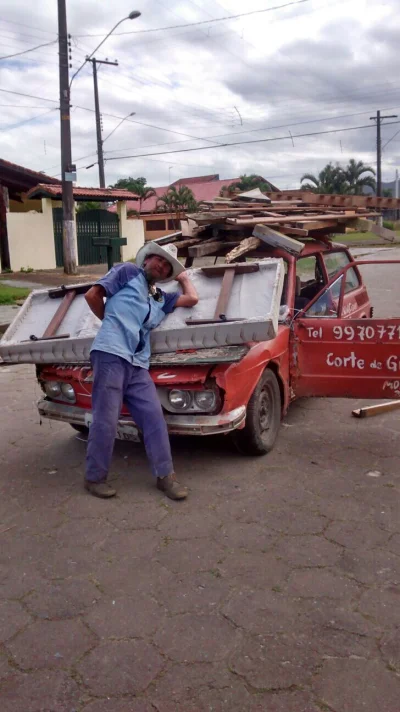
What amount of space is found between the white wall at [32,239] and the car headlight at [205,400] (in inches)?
692

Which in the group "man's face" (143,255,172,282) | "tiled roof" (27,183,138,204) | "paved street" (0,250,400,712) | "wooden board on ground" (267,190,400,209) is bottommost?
"paved street" (0,250,400,712)

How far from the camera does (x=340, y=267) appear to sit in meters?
6.49

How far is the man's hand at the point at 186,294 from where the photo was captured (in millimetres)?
4469

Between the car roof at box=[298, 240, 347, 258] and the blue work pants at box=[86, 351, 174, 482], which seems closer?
the blue work pants at box=[86, 351, 174, 482]

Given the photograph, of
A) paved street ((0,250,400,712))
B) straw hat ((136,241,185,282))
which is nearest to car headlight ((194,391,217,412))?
paved street ((0,250,400,712))

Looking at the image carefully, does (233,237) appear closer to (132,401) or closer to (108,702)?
(132,401)

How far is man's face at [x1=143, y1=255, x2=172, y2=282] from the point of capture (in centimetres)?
423

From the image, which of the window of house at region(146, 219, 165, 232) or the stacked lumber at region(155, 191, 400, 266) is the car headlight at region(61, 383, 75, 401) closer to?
the stacked lumber at region(155, 191, 400, 266)

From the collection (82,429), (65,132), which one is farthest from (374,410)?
(65,132)

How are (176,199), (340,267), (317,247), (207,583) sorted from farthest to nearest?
1. (176,199)
2. (340,267)
3. (317,247)
4. (207,583)

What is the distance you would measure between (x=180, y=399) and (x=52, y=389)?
112 cm

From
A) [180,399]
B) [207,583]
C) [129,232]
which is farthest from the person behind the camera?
[129,232]

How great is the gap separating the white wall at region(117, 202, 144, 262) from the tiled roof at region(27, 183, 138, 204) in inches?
36.3

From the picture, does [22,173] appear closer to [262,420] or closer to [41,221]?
[41,221]
